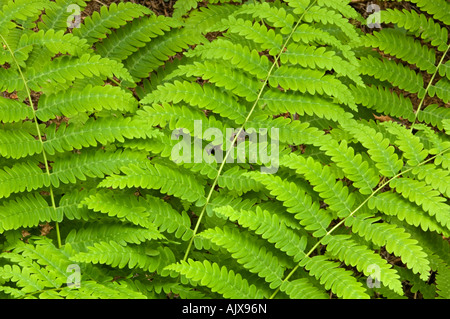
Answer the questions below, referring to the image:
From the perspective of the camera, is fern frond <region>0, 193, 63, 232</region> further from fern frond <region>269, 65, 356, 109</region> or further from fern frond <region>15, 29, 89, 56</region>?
fern frond <region>269, 65, 356, 109</region>

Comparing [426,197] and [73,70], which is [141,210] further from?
[426,197]

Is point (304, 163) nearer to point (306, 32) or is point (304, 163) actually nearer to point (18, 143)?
point (306, 32)

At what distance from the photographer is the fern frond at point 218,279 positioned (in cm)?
184

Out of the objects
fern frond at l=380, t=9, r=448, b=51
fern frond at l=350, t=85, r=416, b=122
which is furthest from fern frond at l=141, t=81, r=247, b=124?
fern frond at l=380, t=9, r=448, b=51

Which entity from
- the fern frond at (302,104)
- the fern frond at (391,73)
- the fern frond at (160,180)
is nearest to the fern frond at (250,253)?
the fern frond at (160,180)

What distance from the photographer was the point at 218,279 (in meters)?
1.89

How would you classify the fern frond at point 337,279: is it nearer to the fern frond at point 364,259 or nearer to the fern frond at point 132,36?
the fern frond at point 364,259

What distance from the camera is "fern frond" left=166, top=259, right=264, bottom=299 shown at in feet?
6.04

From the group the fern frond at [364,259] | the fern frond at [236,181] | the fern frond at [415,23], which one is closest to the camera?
the fern frond at [364,259]

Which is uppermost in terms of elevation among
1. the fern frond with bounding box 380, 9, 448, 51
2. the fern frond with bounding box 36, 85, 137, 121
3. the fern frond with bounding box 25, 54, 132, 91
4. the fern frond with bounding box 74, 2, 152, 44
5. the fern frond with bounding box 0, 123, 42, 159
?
the fern frond with bounding box 380, 9, 448, 51

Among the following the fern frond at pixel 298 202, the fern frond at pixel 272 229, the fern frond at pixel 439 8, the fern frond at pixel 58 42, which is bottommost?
the fern frond at pixel 272 229

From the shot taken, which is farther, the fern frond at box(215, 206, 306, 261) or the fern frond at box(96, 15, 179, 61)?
the fern frond at box(96, 15, 179, 61)
